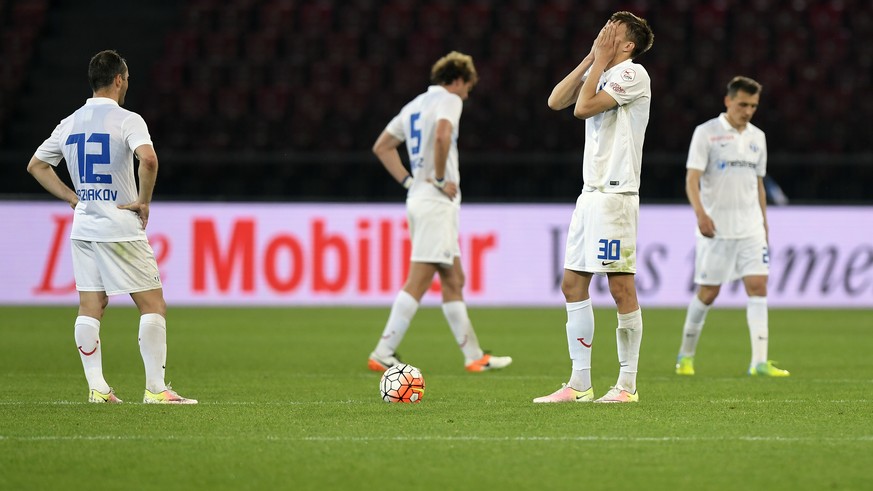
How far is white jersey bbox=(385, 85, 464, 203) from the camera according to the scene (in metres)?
9.92

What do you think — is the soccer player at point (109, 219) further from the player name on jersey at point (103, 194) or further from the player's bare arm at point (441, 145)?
the player's bare arm at point (441, 145)

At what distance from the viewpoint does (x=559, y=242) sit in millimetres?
17016

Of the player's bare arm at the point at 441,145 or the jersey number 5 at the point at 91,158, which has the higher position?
the player's bare arm at the point at 441,145

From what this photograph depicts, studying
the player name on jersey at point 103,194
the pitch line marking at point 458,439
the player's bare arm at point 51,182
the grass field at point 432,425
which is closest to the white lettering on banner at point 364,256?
the grass field at point 432,425

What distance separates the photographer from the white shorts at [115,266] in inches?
293

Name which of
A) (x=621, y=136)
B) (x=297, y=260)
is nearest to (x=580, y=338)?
(x=621, y=136)

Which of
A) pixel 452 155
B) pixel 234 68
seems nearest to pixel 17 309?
pixel 234 68

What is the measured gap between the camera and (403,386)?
7.59 metres

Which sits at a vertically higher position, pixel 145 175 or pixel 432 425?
pixel 145 175

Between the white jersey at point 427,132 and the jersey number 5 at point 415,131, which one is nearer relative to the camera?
the white jersey at point 427,132

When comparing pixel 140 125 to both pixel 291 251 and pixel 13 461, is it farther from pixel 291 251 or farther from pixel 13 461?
pixel 291 251

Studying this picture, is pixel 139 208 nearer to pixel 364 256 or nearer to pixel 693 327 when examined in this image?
pixel 693 327

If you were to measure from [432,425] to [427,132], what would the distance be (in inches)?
151

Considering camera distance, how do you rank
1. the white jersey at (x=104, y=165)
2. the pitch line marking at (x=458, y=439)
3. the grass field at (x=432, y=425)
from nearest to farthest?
the grass field at (x=432, y=425), the pitch line marking at (x=458, y=439), the white jersey at (x=104, y=165)
